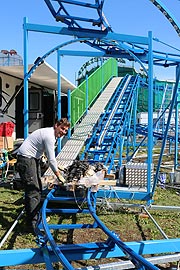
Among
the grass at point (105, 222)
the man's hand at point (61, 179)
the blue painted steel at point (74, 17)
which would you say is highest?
the blue painted steel at point (74, 17)

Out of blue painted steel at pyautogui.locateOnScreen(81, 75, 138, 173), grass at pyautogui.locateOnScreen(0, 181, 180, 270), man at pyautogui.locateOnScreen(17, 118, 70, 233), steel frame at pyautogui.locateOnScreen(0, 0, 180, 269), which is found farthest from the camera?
blue painted steel at pyautogui.locateOnScreen(81, 75, 138, 173)

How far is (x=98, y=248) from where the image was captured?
4.01 metres

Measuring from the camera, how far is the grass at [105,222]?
5672 mm

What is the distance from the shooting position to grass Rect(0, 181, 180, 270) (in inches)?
223

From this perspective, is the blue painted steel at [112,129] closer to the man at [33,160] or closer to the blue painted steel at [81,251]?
the man at [33,160]

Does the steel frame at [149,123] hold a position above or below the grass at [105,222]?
above

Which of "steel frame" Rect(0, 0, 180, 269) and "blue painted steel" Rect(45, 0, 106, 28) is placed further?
"blue painted steel" Rect(45, 0, 106, 28)

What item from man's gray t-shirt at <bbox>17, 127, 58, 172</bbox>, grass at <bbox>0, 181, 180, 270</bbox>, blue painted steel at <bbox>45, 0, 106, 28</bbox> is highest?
blue painted steel at <bbox>45, 0, 106, 28</bbox>

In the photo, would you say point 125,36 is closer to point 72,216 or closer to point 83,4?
point 83,4

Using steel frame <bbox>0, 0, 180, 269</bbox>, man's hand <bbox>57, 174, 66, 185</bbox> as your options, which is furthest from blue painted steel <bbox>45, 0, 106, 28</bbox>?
man's hand <bbox>57, 174, 66, 185</bbox>

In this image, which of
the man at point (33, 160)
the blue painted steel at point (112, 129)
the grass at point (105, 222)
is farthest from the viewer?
the blue painted steel at point (112, 129)

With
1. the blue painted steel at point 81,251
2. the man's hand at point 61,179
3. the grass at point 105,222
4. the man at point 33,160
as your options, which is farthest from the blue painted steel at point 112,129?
the blue painted steel at point 81,251

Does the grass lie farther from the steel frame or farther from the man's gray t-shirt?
the man's gray t-shirt

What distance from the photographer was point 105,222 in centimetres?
660
